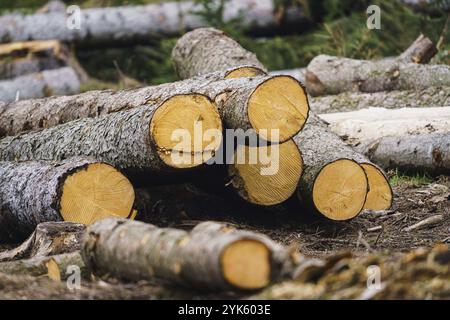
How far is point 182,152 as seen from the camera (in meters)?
5.42

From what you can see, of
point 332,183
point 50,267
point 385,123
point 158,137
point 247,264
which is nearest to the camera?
point 247,264

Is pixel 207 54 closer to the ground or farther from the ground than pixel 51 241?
farther from the ground

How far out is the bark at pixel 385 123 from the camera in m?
7.56

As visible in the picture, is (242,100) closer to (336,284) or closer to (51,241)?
(51,241)

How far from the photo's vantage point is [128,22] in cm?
1225

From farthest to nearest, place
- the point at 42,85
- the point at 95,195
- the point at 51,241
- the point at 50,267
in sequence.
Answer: the point at 42,85, the point at 95,195, the point at 51,241, the point at 50,267

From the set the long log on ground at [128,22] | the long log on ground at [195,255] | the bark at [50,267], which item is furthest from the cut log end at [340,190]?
the long log on ground at [128,22]

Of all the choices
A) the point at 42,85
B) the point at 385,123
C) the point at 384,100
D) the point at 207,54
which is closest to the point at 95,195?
the point at 207,54

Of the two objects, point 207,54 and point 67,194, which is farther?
point 207,54

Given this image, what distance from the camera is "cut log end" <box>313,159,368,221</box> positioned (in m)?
5.99

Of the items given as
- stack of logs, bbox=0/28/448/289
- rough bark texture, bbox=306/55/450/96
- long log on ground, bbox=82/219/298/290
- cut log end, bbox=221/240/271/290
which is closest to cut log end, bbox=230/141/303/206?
stack of logs, bbox=0/28/448/289

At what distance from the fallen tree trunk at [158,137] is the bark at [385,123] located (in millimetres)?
2630

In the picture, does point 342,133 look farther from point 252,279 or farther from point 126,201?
point 252,279

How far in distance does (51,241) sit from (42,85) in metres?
6.37
